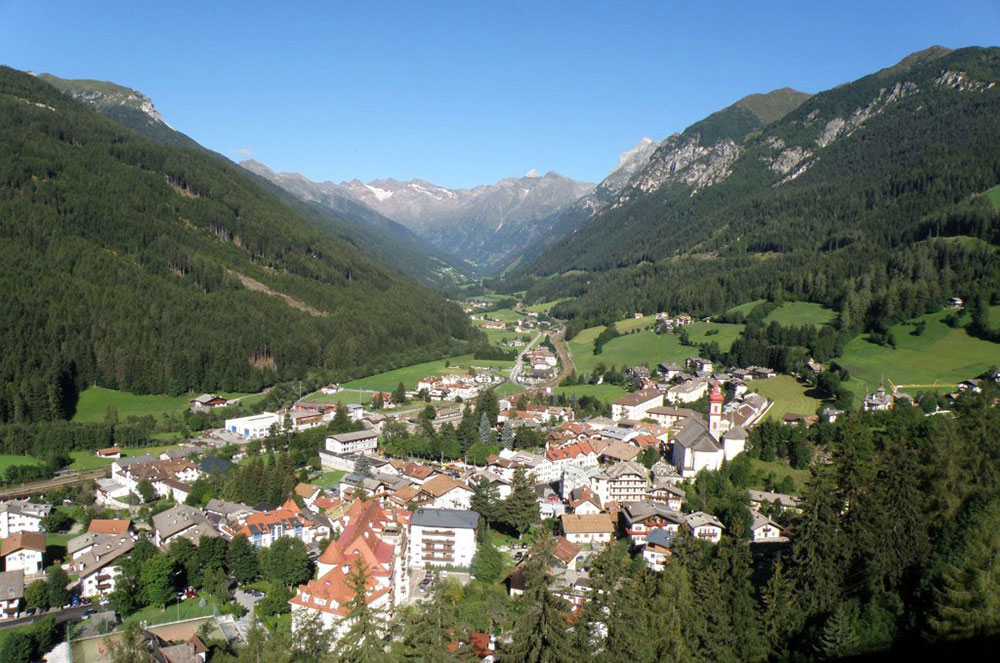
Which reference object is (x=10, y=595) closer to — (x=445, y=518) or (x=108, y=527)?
(x=108, y=527)

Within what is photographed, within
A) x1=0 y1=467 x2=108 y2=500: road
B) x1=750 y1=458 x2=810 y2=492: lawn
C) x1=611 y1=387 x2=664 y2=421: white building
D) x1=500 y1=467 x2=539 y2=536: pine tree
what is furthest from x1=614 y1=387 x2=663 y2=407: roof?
x1=0 y1=467 x2=108 y2=500: road

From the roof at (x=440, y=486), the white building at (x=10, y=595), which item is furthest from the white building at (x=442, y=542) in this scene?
the white building at (x=10, y=595)

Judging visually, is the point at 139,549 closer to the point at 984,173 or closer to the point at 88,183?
the point at 88,183

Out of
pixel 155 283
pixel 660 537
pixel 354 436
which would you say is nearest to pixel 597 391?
pixel 354 436

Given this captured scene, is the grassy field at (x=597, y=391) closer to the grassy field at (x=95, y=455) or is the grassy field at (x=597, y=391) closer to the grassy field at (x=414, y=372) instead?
the grassy field at (x=414, y=372)

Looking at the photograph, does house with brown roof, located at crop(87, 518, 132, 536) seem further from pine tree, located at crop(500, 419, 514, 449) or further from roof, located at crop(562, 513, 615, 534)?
pine tree, located at crop(500, 419, 514, 449)

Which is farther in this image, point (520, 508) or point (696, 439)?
point (696, 439)
